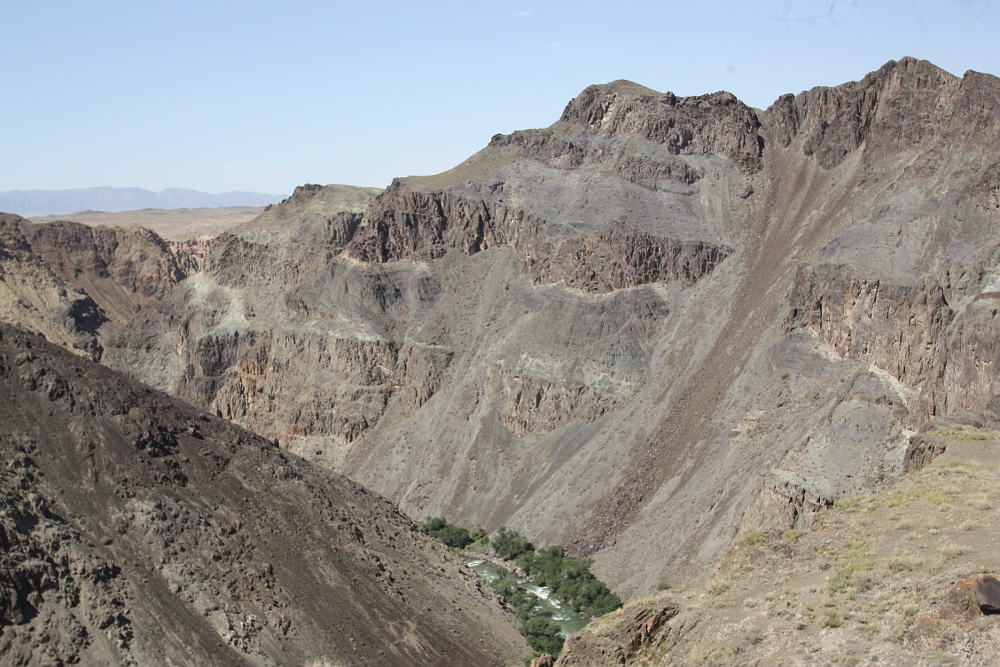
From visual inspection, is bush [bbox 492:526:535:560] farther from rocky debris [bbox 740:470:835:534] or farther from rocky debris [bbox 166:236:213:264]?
rocky debris [bbox 166:236:213:264]

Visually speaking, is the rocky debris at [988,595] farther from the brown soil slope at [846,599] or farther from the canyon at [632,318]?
the canyon at [632,318]

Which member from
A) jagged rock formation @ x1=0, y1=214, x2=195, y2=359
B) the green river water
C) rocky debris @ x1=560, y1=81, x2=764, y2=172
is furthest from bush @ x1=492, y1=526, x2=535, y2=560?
jagged rock formation @ x1=0, y1=214, x2=195, y2=359

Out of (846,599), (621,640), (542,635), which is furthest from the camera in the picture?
(542,635)

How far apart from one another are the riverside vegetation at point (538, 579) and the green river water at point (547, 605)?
369mm

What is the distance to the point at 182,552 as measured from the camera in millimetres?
42500

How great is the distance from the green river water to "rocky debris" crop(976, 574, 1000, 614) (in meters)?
41.7

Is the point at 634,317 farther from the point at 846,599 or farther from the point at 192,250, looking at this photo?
the point at 192,250

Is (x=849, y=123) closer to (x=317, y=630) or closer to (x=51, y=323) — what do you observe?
(x=317, y=630)

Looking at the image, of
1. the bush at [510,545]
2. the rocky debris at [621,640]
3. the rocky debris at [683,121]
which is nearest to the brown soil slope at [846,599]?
the rocky debris at [621,640]

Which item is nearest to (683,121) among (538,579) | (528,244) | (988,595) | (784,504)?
(528,244)

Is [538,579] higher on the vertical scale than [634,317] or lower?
lower

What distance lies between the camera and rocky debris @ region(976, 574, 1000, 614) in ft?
58.6

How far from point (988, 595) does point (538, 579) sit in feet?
168

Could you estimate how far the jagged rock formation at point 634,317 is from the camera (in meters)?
63.6
